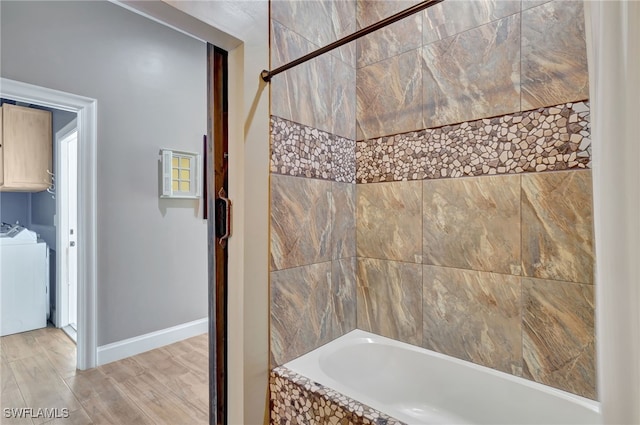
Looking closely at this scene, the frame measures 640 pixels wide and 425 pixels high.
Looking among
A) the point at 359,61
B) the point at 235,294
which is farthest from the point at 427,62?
the point at 235,294

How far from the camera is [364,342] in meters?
1.75

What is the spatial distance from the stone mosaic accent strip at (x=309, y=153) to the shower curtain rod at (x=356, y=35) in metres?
0.19

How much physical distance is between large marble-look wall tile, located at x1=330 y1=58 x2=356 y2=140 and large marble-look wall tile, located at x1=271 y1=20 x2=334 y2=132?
3 cm

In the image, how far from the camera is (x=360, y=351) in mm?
1728

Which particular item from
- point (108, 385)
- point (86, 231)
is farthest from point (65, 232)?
point (108, 385)

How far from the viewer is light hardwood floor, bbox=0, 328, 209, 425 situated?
1.92 meters

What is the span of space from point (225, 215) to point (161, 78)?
230 centimetres

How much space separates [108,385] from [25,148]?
275cm

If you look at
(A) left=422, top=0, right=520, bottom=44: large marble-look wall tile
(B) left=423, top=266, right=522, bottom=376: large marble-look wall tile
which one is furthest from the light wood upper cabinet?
(B) left=423, top=266, right=522, bottom=376: large marble-look wall tile

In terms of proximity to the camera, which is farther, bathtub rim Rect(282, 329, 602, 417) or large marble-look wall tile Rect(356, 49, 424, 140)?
large marble-look wall tile Rect(356, 49, 424, 140)

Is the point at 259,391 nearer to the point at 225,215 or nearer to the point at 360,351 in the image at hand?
the point at 360,351

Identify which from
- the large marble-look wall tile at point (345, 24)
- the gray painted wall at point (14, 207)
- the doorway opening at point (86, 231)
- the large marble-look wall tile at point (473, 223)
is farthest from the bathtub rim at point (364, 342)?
the gray painted wall at point (14, 207)

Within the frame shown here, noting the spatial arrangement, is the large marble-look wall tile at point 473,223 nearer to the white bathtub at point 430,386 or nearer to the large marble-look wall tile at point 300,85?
the white bathtub at point 430,386

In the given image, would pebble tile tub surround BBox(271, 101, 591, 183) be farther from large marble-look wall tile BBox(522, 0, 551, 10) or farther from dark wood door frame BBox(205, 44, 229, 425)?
large marble-look wall tile BBox(522, 0, 551, 10)
